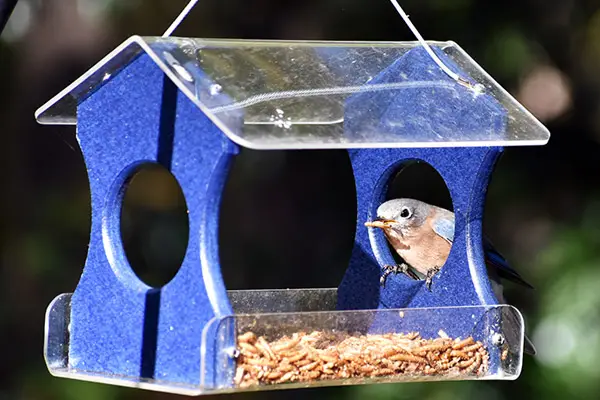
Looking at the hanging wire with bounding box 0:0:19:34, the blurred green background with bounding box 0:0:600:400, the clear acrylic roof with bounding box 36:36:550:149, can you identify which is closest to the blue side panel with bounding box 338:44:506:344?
the clear acrylic roof with bounding box 36:36:550:149

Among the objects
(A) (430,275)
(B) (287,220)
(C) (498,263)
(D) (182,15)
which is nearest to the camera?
(D) (182,15)

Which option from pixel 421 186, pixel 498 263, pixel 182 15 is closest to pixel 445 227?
pixel 498 263

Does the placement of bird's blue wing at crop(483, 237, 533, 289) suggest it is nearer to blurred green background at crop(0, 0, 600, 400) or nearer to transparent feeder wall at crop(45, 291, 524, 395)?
transparent feeder wall at crop(45, 291, 524, 395)

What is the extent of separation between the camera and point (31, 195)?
9539 millimetres

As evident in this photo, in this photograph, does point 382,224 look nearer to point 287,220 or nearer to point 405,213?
point 405,213

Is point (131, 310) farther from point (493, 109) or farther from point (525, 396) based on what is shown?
point (525, 396)

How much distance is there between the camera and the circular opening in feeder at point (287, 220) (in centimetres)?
934

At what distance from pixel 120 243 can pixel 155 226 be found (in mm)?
5357

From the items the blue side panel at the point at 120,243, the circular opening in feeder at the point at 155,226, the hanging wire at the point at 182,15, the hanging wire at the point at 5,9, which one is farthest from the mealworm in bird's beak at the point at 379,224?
the circular opening in feeder at the point at 155,226

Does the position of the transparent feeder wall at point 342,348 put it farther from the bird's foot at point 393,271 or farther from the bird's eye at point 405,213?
the bird's eye at point 405,213

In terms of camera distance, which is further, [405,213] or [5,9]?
[405,213]

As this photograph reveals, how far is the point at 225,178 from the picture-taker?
394cm

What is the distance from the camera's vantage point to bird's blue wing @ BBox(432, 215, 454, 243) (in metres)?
5.15

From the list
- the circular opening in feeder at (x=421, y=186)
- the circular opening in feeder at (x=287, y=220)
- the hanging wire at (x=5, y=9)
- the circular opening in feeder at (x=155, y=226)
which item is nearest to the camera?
the hanging wire at (x=5, y=9)
